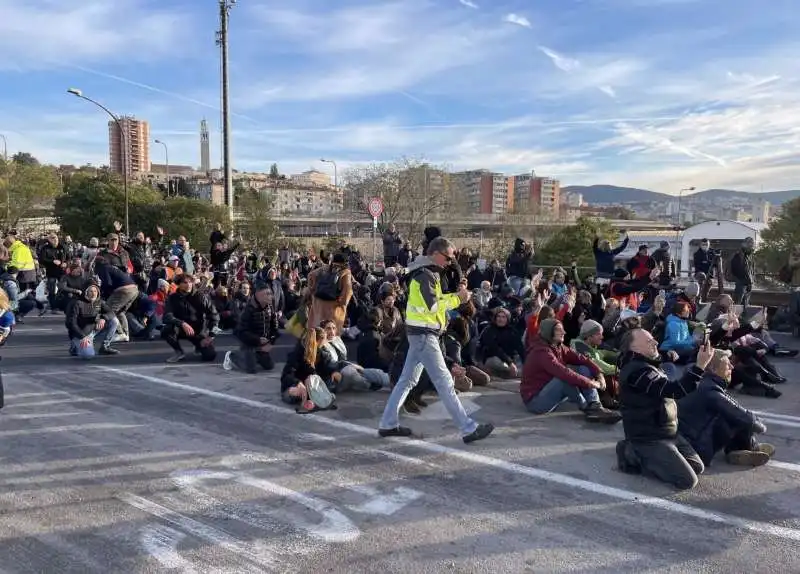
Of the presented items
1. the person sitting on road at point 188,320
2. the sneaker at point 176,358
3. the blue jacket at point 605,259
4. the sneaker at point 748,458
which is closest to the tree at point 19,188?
the person sitting on road at point 188,320

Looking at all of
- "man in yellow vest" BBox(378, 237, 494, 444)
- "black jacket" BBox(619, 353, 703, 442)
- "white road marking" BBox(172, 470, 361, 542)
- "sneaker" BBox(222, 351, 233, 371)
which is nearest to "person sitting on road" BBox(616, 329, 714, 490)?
"black jacket" BBox(619, 353, 703, 442)

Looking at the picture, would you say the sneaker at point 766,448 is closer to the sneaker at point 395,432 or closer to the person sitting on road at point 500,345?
the sneaker at point 395,432

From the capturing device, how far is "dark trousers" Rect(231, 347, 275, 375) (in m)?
8.67

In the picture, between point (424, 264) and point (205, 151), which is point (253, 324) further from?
point (205, 151)

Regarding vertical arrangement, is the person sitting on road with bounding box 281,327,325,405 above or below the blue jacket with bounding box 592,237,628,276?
below

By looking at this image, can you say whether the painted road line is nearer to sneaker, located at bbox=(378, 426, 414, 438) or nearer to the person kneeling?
sneaker, located at bbox=(378, 426, 414, 438)

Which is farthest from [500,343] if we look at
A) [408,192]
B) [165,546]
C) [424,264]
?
[408,192]

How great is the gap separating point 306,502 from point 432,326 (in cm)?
190

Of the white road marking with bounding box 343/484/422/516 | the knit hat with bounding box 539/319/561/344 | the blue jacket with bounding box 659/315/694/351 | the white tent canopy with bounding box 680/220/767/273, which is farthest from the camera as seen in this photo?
the white tent canopy with bounding box 680/220/767/273

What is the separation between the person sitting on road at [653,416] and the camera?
→ 4.73m

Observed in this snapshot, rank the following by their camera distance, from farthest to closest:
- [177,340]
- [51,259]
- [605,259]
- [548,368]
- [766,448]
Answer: [51,259] < [605,259] < [177,340] < [548,368] < [766,448]

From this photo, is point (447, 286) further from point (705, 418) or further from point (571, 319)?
point (705, 418)

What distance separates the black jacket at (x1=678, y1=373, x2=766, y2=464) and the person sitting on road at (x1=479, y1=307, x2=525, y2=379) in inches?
137

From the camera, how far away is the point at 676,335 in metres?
8.50
